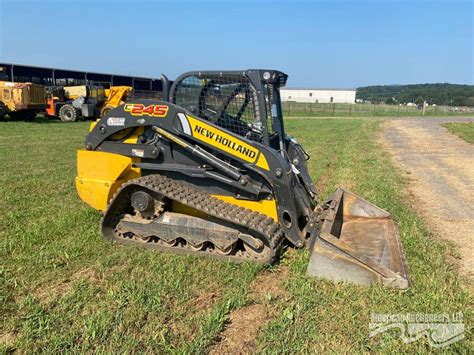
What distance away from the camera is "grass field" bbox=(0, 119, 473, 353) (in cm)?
309

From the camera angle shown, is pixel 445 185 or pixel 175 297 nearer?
pixel 175 297

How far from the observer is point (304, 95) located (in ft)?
347

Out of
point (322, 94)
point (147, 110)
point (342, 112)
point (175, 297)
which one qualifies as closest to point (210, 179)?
point (147, 110)

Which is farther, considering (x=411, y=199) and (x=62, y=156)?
(x=62, y=156)

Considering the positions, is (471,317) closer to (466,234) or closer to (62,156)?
(466,234)

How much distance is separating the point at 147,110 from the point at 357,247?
2.94 m

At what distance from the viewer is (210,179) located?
4930mm

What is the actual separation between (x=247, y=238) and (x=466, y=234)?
3.27 metres

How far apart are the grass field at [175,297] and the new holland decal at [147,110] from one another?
1604mm

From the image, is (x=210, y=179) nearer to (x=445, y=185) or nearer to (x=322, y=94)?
(x=445, y=185)

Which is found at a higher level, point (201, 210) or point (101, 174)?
point (101, 174)

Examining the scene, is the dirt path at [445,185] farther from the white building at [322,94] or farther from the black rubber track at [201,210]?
the white building at [322,94]

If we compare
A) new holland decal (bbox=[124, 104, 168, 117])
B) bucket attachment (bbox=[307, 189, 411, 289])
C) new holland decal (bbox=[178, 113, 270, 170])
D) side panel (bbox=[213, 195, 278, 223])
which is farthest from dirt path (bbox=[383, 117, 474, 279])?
new holland decal (bbox=[124, 104, 168, 117])

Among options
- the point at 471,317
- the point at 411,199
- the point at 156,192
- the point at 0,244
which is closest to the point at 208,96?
the point at 156,192
